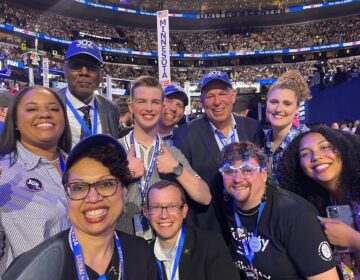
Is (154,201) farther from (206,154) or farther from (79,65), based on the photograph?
(79,65)

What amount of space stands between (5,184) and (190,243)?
3.89 feet

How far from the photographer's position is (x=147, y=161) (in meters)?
2.89

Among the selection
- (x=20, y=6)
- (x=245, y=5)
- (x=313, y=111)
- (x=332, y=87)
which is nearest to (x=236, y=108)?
(x=332, y=87)

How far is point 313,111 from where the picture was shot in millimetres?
19969

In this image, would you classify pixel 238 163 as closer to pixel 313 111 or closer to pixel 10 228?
pixel 10 228

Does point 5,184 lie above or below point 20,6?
below

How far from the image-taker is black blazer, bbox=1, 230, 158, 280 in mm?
1409

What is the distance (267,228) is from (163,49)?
21.3 feet

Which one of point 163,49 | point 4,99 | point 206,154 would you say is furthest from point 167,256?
point 163,49

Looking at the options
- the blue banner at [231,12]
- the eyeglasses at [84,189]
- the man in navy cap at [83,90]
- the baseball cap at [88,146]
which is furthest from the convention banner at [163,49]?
the blue banner at [231,12]

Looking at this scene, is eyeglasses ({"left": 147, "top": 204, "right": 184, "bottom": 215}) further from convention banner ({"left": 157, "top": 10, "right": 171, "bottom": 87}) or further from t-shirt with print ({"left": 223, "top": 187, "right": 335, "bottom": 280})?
convention banner ({"left": 157, "top": 10, "right": 171, "bottom": 87})

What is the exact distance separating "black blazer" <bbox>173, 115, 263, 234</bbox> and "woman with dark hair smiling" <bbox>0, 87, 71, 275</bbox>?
1.18 metres

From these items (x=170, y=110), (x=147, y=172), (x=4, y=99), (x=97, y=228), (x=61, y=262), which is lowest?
(x=61, y=262)

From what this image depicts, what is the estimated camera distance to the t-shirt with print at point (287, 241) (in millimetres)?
2197
